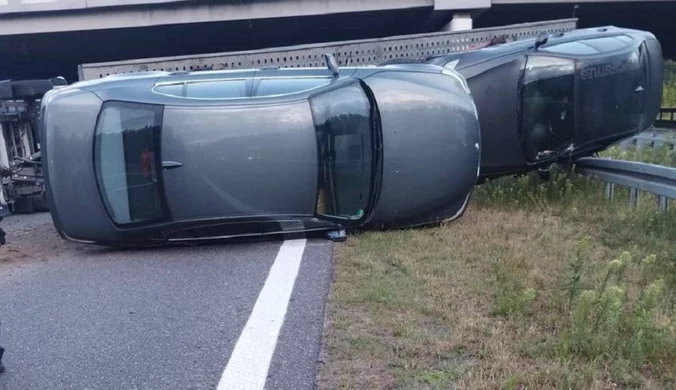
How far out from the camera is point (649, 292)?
376 cm

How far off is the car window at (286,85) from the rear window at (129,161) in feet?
3.60

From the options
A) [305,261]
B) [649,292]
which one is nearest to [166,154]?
[305,261]

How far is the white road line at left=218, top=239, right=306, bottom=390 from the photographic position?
3441 mm

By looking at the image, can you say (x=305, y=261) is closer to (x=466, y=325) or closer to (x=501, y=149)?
(x=466, y=325)

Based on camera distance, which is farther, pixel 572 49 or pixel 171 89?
pixel 572 49

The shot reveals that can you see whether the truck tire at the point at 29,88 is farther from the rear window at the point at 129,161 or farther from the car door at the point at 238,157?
the car door at the point at 238,157

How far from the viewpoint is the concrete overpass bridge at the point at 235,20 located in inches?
963

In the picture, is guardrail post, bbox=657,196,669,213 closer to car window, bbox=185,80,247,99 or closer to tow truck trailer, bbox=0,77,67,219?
car window, bbox=185,80,247,99

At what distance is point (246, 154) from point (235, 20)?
1945cm

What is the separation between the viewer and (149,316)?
458 cm

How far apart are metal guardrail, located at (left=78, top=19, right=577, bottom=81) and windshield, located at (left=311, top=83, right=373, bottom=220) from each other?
435 centimetres

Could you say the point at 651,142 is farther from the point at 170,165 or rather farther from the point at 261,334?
the point at 261,334

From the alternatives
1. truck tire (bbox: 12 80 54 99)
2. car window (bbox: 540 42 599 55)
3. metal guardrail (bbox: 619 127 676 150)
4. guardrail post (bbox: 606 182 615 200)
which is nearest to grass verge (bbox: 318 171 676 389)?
guardrail post (bbox: 606 182 615 200)

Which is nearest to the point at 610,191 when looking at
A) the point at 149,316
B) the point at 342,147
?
the point at 342,147
